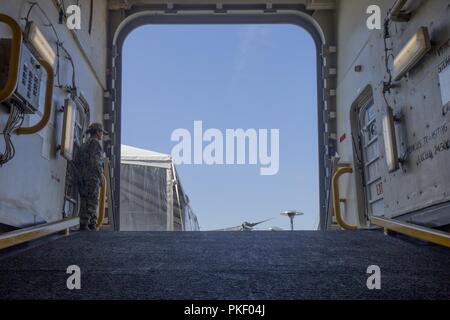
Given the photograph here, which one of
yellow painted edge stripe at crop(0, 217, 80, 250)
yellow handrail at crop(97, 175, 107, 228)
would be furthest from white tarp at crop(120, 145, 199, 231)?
yellow painted edge stripe at crop(0, 217, 80, 250)

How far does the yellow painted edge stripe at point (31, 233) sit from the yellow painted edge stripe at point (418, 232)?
2918mm

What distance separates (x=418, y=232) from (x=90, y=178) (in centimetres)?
420

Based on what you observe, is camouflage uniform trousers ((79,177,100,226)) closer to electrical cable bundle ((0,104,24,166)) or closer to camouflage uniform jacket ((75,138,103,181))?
→ camouflage uniform jacket ((75,138,103,181))

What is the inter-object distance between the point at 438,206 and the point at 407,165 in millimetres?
1006

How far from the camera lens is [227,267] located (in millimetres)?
3064

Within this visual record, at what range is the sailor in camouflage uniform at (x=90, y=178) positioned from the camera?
665cm

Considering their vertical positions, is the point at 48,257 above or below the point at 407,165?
below

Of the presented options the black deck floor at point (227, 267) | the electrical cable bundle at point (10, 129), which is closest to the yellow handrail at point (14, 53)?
the electrical cable bundle at point (10, 129)

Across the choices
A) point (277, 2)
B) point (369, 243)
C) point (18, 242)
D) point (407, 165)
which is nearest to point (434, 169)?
point (407, 165)

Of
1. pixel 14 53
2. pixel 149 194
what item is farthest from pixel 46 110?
pixel 149 194

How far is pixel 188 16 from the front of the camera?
8.93 m

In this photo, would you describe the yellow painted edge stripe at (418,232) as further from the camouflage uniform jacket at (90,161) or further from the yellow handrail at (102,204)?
the yellow handrail at (102,204)

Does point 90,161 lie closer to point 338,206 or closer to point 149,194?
point 338,206
